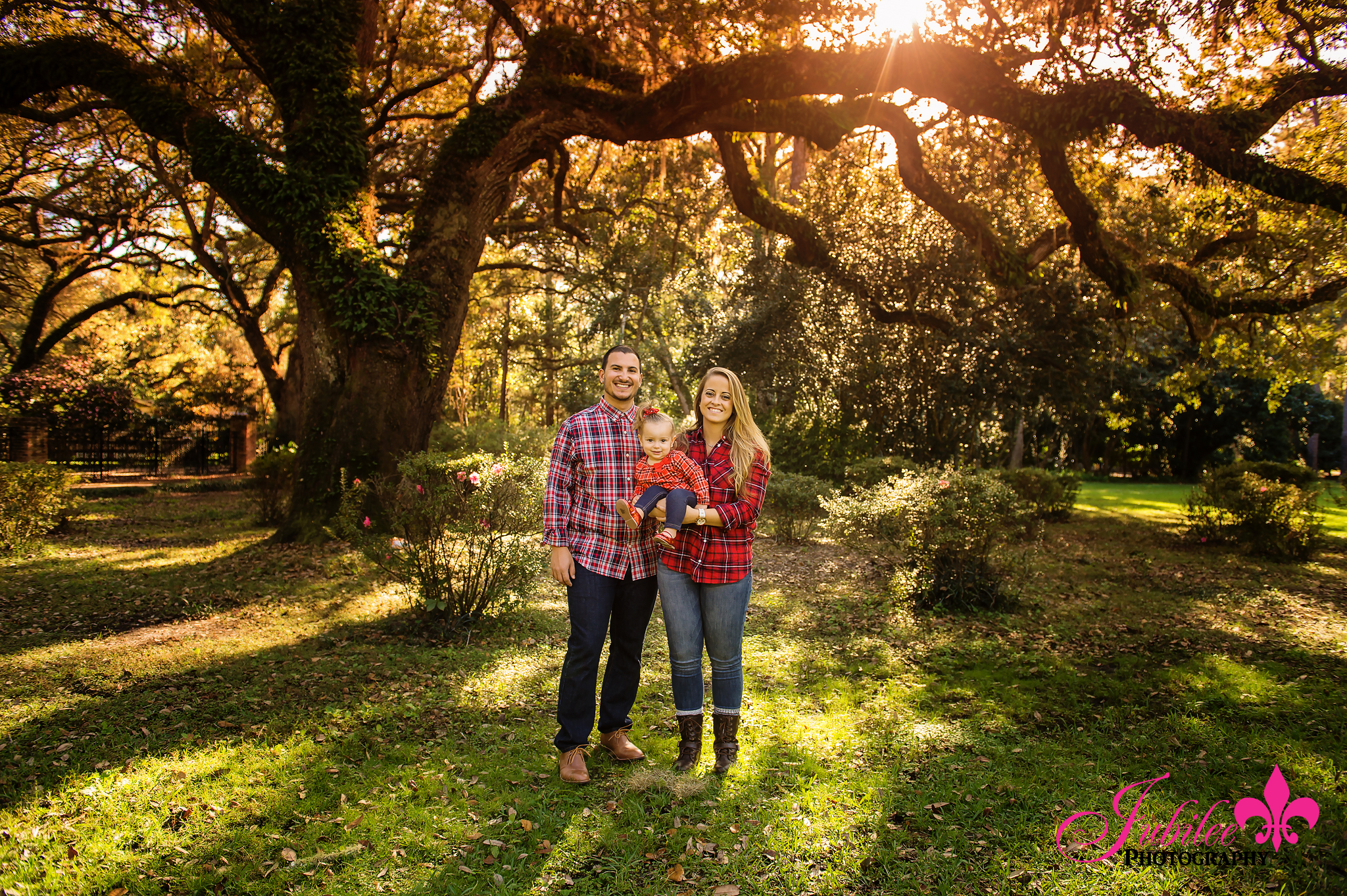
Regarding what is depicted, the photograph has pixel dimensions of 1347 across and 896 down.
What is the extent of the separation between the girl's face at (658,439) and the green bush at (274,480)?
10.8 metres

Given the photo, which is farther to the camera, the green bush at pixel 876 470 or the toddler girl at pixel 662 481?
the green bush at pixel 876 470

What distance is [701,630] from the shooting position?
3.71m

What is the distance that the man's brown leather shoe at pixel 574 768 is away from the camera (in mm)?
3717

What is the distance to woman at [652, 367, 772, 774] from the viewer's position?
11.7ft

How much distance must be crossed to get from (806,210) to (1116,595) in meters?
11.8

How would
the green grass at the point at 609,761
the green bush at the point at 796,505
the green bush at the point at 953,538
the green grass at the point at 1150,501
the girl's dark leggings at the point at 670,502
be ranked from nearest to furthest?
the green grass at the point at 609,761, the girl's dark leggings at the point at 670,502, the green bush at the point at 953,538, the green bush at the point at 796,505, the green grass at the point at 1150,501

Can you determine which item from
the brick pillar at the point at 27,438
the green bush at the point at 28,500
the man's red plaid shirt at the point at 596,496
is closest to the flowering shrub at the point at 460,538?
the man's red plaid shirt at the point at 596,496

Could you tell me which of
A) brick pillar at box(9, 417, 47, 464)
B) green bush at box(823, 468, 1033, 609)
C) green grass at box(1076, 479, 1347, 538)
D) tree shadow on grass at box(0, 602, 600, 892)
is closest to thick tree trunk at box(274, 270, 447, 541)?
tree shadow on grass at box(0, 602, 600, 892)

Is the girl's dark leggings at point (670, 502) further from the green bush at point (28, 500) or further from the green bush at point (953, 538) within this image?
the green bush at point (28, 500)

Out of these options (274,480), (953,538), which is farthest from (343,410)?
(953,538)

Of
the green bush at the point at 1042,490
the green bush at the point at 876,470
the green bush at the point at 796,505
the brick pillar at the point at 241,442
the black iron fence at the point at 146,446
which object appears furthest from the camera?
the brick pillar at the point at 241,442

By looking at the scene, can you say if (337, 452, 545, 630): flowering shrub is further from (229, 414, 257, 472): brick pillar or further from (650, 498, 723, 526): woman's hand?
(229, 414, 257, 472): brick pillar

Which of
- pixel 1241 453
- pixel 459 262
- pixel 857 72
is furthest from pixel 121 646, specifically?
pixel 1241 453

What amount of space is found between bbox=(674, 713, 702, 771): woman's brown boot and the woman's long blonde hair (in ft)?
4.26
